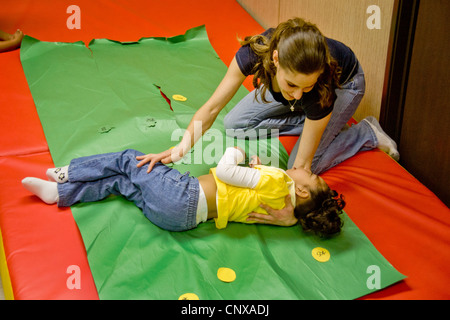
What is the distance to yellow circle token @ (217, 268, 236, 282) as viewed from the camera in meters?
1.55

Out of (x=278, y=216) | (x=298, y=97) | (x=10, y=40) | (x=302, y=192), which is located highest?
(x=10, y=40)

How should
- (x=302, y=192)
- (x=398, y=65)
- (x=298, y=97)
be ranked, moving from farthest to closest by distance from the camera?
(x=398, y=65), (x=302, y=192), (x=298, y=97)

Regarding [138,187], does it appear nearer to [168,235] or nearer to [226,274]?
[168,235]

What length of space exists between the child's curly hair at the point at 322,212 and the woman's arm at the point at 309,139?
191 millimetres

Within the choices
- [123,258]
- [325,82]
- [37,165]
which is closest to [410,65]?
[325,82]

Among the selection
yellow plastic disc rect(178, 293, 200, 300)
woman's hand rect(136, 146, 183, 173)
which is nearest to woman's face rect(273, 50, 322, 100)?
woman's hand rect(136, 146, 183, 173)

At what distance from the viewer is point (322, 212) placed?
5.51ft

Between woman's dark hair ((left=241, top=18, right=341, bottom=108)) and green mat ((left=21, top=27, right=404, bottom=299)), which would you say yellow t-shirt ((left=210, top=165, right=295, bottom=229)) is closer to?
green mat ((left=21, top=27, right=404, bottom=299))

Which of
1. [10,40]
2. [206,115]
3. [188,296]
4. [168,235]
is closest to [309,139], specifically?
[206,115]

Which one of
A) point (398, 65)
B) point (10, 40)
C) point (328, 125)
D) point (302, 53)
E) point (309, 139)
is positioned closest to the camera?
point (302, 53)

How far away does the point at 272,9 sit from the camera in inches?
135

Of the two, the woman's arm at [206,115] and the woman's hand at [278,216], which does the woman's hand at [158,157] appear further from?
the woman's hand at [278,216]

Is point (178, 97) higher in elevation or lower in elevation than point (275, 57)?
lower

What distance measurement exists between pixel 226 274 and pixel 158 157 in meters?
0.52
